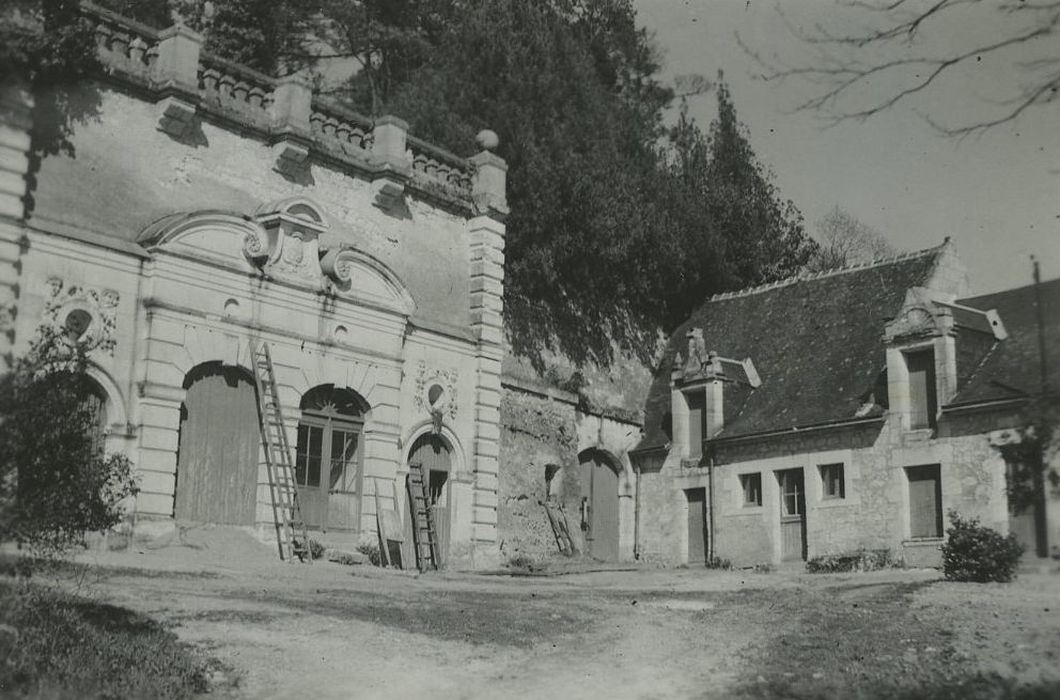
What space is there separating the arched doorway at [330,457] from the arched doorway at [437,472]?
1.29 metres

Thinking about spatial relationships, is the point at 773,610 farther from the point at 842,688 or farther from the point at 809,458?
the point at 809,458

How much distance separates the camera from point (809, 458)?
67.4 ft

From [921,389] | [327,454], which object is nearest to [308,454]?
[327,454]

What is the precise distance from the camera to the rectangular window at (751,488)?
2158 centimetres

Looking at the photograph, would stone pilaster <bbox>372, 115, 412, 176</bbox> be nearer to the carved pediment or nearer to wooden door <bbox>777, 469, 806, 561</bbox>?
the carved pediment

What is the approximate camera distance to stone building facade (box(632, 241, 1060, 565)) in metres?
18.6

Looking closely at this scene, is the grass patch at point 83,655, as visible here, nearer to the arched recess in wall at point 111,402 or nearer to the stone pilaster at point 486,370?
the arched recess in wall at point 111,402

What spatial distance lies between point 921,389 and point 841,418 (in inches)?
55.0

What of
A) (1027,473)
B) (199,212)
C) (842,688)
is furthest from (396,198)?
(1027,473)

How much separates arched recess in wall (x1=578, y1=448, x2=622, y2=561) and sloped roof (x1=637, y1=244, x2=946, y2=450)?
85 cm

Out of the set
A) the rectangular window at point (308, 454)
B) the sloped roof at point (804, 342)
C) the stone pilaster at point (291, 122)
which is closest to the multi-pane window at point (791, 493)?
the sloped roof at point (804, 342)

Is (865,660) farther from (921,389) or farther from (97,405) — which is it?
(921,389)

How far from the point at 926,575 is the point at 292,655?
399 inches

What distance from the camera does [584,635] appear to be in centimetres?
1091
